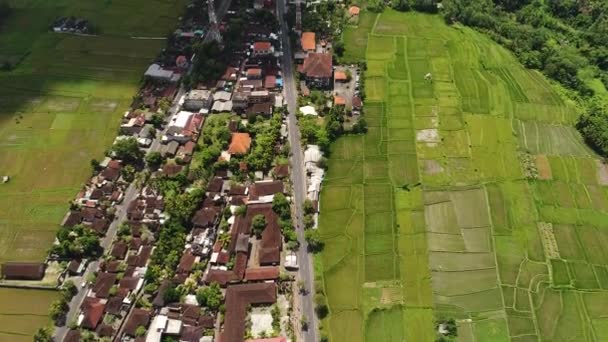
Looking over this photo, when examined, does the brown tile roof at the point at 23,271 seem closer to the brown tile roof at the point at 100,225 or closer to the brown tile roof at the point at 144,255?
the brown tile roof at the point at 100,225

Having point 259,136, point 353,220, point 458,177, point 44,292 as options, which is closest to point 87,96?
point 259,136

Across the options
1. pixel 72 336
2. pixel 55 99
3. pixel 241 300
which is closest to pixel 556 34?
pixel 241 300

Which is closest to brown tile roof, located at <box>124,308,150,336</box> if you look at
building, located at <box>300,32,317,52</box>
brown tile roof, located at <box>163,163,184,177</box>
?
brown tile roof, located at <box>163,163,184,177</box>

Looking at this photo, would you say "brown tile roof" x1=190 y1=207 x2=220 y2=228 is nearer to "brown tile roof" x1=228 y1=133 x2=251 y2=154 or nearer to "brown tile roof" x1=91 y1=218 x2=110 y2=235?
"brown tile roof" x1=228 y1=133 x2=251 y2=154

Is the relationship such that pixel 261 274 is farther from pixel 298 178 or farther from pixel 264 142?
pixel 264 142

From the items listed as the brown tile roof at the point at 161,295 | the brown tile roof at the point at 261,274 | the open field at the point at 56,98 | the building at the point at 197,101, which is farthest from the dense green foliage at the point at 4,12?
the brown tile roof at the point at 261,274

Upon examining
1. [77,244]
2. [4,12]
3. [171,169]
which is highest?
[4,12]
